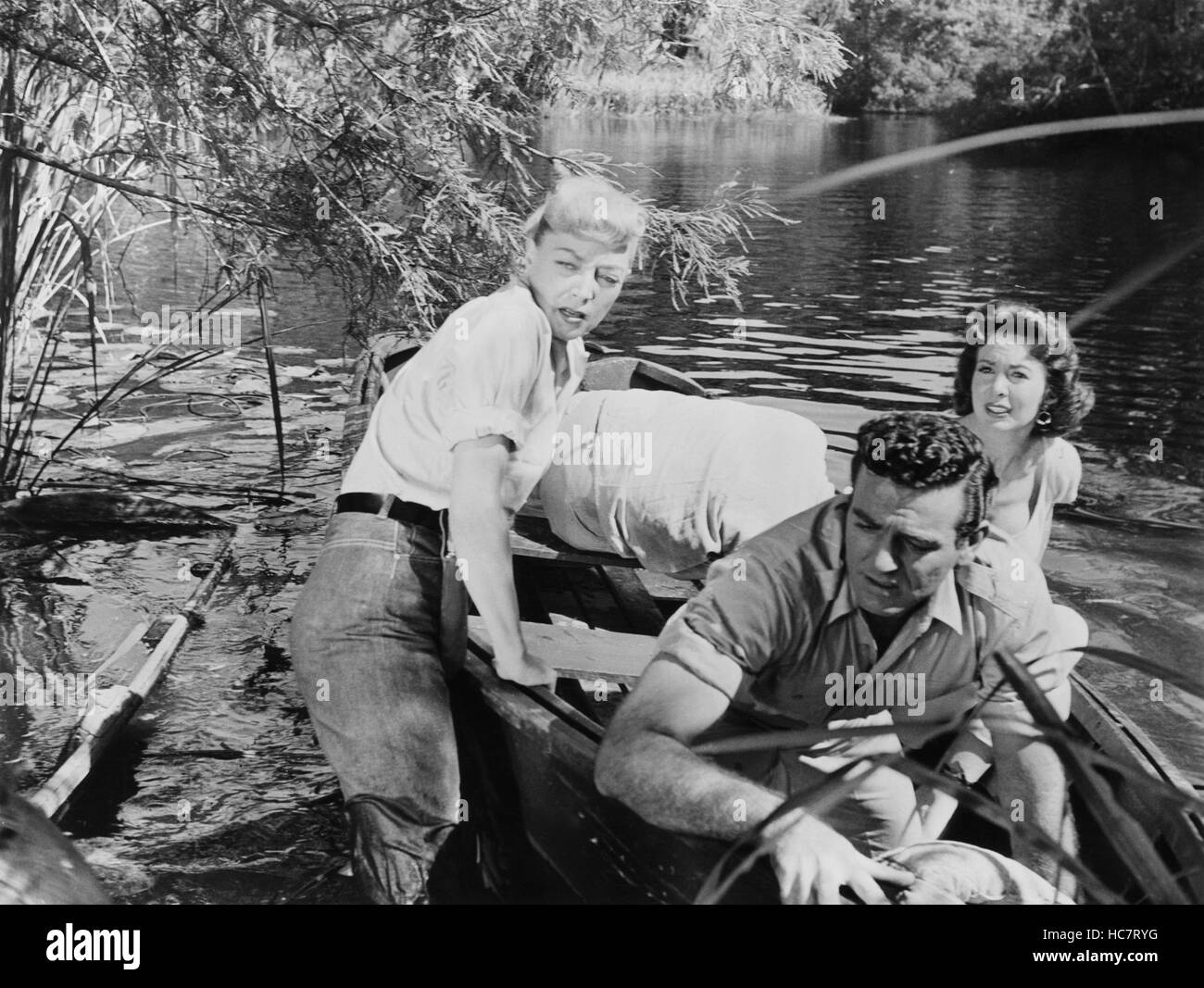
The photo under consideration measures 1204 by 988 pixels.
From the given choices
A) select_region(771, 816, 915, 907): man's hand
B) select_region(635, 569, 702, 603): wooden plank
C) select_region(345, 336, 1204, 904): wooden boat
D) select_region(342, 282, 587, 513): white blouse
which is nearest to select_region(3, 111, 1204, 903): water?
select_region(345, 336, 1204, 904): wooden boat

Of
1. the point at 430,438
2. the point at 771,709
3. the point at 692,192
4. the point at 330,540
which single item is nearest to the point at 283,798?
the point at 330,540

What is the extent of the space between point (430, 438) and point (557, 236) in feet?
1.25

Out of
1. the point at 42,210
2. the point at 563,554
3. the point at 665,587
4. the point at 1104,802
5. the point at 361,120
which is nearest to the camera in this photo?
the point at 1104,802

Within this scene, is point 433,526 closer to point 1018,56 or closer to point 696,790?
point 696,790

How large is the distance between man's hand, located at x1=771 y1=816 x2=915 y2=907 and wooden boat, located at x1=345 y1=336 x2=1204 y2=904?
0.07 m

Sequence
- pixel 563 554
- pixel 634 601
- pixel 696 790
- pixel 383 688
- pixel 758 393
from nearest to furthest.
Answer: pixel 696 790 → pixel 383 688 → pixel 563 554 → pixel 634 601 → pixel 758 393

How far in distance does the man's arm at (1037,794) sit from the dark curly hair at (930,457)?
0.33 meters

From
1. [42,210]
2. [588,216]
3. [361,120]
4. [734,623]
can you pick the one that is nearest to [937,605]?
[734,623]

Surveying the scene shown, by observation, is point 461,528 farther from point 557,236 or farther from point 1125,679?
point 1125,679

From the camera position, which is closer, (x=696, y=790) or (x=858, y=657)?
(x=696, y=790)

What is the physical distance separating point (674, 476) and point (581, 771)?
68 cm

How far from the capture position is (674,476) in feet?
8.50

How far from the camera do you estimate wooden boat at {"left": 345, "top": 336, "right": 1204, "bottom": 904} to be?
1.97 meters

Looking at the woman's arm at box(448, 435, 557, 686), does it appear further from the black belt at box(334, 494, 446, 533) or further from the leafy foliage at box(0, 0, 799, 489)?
the leafy foliage at box(0, 0, 799, 489)
